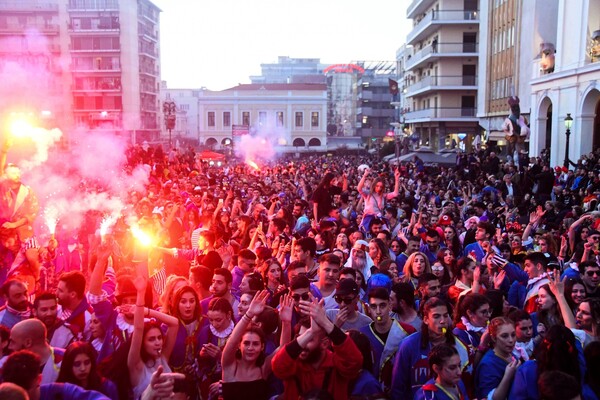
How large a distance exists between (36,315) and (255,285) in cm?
212

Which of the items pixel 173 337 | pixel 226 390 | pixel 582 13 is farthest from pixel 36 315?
pixel 582 13

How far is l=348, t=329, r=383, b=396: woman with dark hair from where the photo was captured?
435 cm

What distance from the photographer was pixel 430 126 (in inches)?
2005

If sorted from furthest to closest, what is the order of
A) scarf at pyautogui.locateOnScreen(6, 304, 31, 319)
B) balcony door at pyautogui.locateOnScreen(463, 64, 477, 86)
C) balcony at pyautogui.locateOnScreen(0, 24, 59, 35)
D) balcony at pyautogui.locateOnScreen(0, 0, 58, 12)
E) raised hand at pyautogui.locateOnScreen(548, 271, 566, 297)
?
balcony at pyautogui.locateOnScreen(0, 24, 59, 35) → balcony at pyautogui.locateOnScreen(0, 0, 58, 12) → balcony door at pyautogui.locateOnScreen(463, 64, 477, 86) → scarf at pyautogui.locateOnScreen(6, 304, 31, 319) → raised hand at pyautogui.locateOnScreen(548, 271, 566, 297)

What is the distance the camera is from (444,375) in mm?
4207

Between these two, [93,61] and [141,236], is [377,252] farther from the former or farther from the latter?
[93,61]

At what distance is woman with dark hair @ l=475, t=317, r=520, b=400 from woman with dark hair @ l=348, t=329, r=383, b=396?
0.79 metres

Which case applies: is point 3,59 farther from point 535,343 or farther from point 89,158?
point 535,343

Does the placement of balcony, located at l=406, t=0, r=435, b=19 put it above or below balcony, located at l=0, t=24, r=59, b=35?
above

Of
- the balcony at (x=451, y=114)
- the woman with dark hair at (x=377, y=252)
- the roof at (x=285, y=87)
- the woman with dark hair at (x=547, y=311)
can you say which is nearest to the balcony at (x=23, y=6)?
the roof at (x=285, y=87)

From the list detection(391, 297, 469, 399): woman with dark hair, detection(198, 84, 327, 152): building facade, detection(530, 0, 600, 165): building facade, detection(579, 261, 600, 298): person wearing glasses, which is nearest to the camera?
detection(391, 297, 469, 399): woman with dark hair

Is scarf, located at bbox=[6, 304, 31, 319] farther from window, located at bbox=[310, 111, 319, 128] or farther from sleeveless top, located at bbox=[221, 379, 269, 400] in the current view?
window, located at bbox=[310, 111, 319, 128]

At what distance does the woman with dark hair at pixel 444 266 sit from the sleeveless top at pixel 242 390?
10.9 feet

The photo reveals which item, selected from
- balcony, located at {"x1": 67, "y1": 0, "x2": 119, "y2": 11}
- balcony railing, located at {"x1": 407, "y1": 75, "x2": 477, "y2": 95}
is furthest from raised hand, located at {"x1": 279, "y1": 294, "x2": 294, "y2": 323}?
balcony, located at {"x1": 67, "y1": 0, "x2": 119, "y2": 11}
